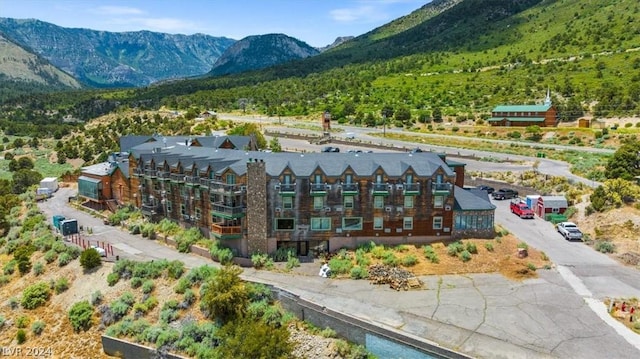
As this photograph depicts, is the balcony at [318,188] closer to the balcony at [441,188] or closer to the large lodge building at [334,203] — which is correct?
the large lodge building at [334,203]

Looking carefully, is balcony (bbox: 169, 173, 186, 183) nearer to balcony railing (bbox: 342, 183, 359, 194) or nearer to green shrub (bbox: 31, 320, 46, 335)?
balcony railing (bbox: 342, 183, 359, 194)

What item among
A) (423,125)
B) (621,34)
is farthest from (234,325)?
(621,34)

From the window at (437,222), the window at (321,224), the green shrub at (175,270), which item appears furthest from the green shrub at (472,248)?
the green shrub at (175,270)

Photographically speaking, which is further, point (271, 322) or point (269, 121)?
point (269, 121)

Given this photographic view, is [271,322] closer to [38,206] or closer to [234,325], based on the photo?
[234,325]

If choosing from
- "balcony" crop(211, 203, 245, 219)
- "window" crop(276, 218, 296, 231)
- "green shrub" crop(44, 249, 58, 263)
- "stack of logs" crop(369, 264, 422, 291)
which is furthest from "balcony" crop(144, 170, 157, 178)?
"stack of logs" crop(369, 264, 422, 291)

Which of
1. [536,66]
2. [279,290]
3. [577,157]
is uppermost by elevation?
[536,66]

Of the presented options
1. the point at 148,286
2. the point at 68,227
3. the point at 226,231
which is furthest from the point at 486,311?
the point at 68,227
